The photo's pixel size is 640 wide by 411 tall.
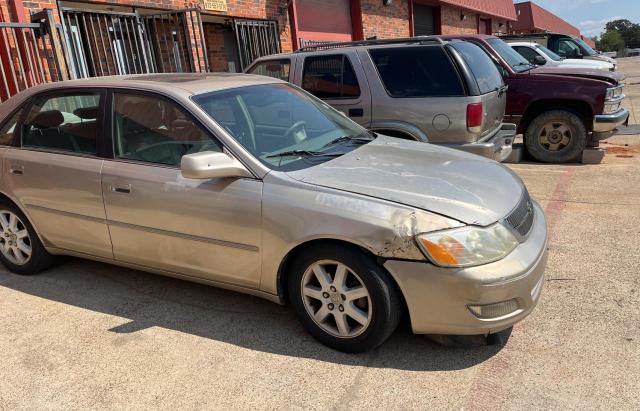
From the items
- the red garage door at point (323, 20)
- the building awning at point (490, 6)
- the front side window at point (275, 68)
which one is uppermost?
the building awning at point (490, 6)

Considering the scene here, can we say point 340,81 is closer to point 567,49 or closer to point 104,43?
point 104,43

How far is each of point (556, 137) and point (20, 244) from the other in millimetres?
7051

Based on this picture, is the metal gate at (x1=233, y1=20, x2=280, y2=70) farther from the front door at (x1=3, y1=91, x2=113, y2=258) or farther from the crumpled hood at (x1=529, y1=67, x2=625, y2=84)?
the front door at (x1=3, y1=91, x2=113, y2=258)

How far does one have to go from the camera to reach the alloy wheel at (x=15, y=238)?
14.1ft

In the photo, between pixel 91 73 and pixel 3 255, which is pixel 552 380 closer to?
pixel 3 255

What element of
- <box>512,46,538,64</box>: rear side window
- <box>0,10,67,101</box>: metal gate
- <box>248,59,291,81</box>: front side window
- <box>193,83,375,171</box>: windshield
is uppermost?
<box>0,10,67,101</box>: metal gate

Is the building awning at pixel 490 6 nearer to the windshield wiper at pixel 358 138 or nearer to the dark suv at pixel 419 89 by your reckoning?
the dark suv at pixel 419 89

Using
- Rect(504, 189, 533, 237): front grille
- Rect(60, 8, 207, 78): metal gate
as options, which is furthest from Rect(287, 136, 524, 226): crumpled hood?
Rect(60, 8, 207, 78): metal gate

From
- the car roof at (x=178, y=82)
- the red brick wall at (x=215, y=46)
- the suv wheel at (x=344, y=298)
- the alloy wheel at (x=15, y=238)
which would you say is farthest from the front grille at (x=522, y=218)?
the red brick wall at (x=215, y=46)

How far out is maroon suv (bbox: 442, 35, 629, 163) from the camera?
7277mm

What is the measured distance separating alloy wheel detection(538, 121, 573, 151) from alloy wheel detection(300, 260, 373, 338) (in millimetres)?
5943

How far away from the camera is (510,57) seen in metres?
8.38

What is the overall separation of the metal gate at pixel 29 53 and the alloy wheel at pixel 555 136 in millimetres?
6939

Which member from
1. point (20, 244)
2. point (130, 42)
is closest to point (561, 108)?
point (130, 42)
